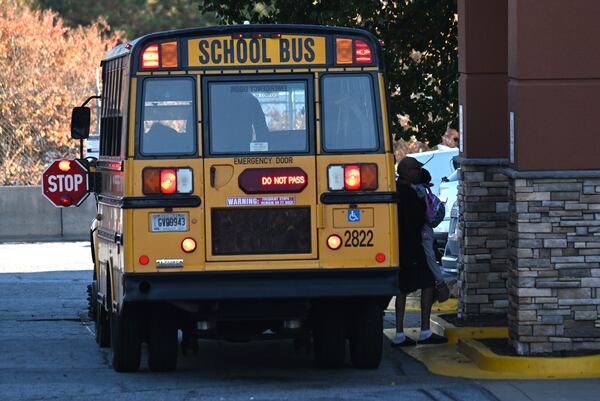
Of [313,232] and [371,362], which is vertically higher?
[313,232]

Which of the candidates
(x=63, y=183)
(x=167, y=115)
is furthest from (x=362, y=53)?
(x=63, y=183)

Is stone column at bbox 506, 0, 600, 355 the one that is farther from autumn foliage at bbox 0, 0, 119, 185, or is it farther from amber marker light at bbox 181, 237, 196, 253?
autumn foliage at bbox 0, 0, 119, 185

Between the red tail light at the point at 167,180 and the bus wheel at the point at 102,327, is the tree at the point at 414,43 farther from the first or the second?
the red tail light at the point at 167,180


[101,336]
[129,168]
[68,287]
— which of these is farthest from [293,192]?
[68,287]

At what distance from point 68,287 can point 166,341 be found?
9288mm

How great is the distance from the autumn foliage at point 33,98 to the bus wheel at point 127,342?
2155 cm

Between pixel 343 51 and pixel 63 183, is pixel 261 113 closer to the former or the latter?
pixel 343 51

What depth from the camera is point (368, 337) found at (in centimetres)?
1183

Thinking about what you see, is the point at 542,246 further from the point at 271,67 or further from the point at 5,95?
the point at 5,95

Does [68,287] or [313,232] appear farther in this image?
[68,287]

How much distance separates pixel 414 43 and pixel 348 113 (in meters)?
7.82

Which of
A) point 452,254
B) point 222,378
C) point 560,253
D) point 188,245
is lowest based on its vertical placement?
point 222,378

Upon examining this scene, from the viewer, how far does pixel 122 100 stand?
11594mm

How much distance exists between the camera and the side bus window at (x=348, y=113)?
36.8 feet
